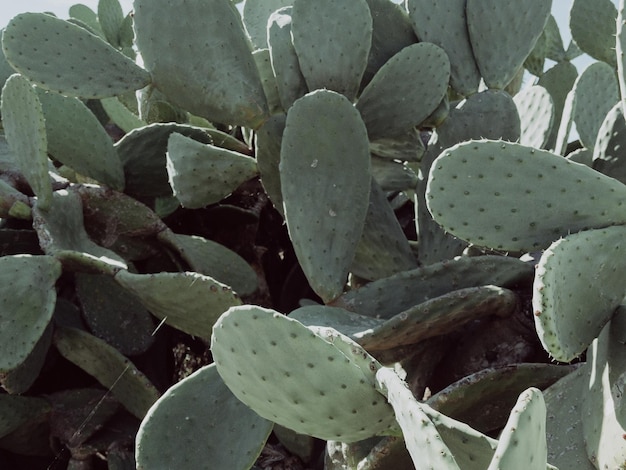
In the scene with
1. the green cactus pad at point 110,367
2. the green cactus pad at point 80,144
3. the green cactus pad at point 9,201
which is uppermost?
the green cactus pad at point 80,144

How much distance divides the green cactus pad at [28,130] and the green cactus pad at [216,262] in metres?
0.34

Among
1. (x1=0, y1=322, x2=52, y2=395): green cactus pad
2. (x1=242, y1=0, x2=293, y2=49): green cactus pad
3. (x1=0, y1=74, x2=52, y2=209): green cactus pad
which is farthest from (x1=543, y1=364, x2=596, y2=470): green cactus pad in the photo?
(x1=242, y1=0, x2=293, y2=49): green cactus pad

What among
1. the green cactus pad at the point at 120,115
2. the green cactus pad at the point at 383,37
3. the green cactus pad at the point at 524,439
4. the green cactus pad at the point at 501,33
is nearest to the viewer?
the green cactus pad at the point at 524,439

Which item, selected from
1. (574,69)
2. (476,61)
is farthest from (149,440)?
(574,69)

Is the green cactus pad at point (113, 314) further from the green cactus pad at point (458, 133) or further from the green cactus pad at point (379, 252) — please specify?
the green cactus pad at point (458, 133)

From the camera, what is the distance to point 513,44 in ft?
7.34

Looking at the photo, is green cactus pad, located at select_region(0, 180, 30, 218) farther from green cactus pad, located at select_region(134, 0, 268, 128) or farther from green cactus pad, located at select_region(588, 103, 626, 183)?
green cactus pad, located at select_region(588, 103, 626, 183)

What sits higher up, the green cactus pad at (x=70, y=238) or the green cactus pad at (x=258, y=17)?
the green cactus pad at (x=258, y=17)

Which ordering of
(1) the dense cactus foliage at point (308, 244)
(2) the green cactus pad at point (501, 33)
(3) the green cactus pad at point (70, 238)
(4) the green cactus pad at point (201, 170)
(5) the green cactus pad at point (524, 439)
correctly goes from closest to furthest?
(5) the green cactus pad at point (524, 439) < (1) the dense cactus foliage at point (308, 244) < (3) the green cactus pad at point (70, 238) < (4) the green cactus pad at point (201, 170) < (2) the green cactus pad at point (501, 33)

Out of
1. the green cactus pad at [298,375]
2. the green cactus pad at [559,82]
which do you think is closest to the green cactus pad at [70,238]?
the green cactus pad at [298,375]

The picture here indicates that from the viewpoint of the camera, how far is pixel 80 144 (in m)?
2.27

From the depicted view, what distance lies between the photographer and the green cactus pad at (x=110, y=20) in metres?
→ 3.68

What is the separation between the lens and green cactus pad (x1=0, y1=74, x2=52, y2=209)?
197 cm

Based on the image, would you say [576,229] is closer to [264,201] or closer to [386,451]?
[386,451]
